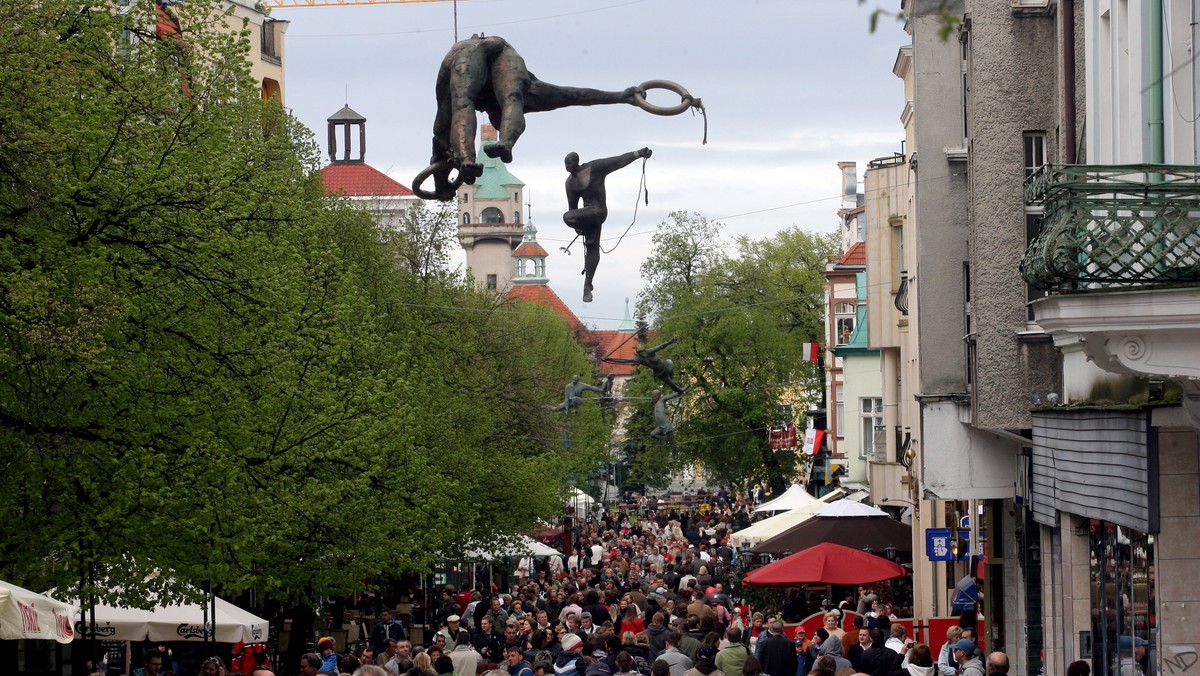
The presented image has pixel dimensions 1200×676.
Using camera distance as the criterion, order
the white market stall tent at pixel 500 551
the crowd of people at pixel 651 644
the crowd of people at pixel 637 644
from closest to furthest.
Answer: the crowd of people at pixel 651 644 < the crowd of people at pixel 637 644 < the white market stall tent at pixel 500 551

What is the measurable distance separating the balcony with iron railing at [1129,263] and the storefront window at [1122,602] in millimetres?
3536

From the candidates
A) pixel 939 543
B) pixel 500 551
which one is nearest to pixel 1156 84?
pixel 939 543

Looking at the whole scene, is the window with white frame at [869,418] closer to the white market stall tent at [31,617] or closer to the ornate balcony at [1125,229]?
the white market stall tent at [31,617]

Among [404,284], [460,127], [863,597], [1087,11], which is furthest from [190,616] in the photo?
[404,284]

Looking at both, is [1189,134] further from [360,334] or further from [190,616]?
[360,334]

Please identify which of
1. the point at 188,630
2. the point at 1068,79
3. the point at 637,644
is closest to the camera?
the point at 1068,79

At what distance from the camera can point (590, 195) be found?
415 inches

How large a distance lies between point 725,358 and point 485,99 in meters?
71.8

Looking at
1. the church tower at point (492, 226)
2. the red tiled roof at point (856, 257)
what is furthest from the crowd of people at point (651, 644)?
the church tower at point (492, 226)

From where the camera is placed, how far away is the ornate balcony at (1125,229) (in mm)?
10297

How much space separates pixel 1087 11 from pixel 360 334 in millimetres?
17495

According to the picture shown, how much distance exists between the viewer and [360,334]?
31.5m

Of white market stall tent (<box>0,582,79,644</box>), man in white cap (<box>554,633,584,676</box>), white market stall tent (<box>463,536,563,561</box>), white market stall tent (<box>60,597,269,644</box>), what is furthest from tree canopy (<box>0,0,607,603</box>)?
white market stall tent (<box>463,536,563,561</box>)

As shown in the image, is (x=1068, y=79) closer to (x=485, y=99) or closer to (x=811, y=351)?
(x=485, y=99)
